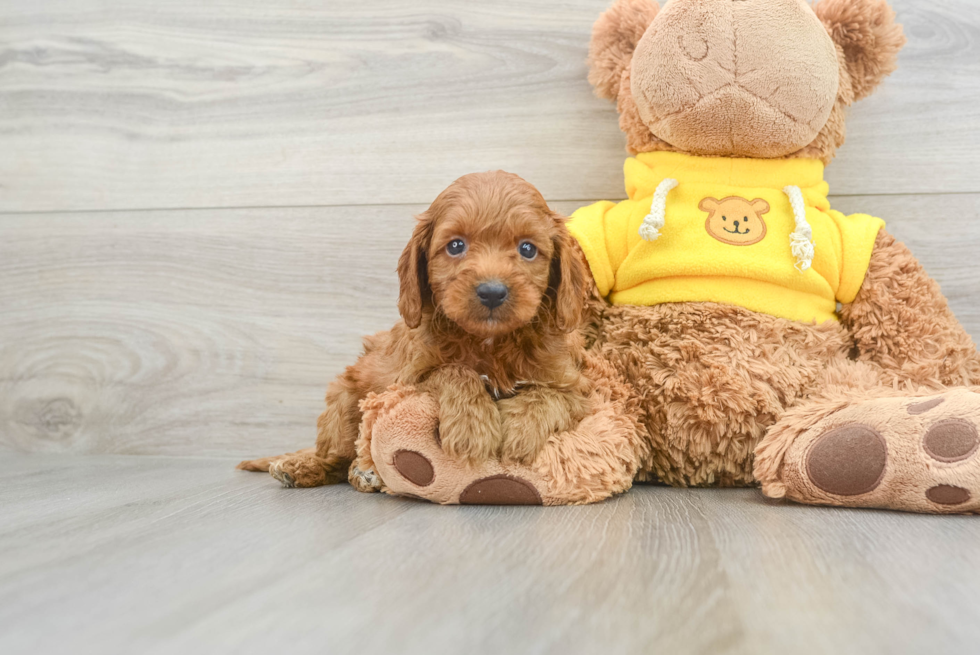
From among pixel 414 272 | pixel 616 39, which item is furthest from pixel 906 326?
pixel 414 272

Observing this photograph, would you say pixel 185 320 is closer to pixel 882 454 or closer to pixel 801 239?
pixel 801 239

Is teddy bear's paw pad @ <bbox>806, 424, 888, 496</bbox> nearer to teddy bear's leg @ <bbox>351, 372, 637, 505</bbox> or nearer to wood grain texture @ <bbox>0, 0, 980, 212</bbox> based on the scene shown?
teddy bear's leg @ <bbox>351, 372, 637, 505</bbox>

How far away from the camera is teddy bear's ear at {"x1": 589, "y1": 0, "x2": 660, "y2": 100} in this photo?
1.60 metres

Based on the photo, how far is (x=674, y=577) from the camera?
34.9 inches

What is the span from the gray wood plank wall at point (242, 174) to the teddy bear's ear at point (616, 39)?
9.2 inches

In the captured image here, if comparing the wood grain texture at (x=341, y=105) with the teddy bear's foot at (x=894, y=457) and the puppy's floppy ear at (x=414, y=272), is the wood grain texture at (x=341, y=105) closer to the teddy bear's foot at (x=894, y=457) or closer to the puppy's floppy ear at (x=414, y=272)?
the puppy's floppy ear at (x=414, y=272)

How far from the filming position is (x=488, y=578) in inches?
35.2

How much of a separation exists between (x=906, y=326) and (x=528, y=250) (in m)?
0.82

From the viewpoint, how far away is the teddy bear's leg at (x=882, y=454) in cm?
116

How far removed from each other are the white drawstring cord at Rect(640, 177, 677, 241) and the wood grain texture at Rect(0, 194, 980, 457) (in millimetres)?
425

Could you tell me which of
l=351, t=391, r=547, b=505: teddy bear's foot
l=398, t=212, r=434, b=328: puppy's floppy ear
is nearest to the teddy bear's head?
l=398, t=212, r=434, b=328: puppy's floppy ear

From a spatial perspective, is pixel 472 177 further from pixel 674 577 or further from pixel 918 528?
pixel 918 528

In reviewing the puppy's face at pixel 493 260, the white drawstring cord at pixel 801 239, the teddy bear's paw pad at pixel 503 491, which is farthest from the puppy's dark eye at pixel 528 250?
the white drawstring cord at pixel 801 239

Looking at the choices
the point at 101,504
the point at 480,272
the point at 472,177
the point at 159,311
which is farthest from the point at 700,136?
the point at 159,311
